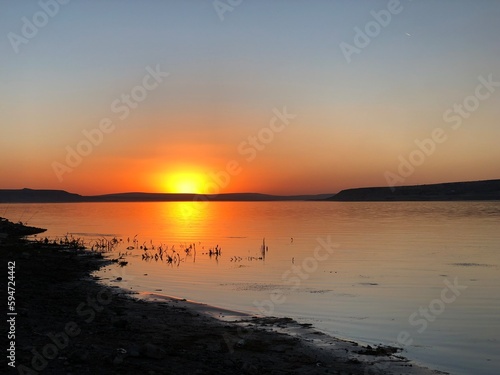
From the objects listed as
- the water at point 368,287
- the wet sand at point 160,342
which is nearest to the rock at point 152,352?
the wet sand at point 160,342

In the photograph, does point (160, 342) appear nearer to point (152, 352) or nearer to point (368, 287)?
point (152, 352)

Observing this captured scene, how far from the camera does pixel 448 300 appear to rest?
19484 mm

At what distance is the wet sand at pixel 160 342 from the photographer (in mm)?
9477

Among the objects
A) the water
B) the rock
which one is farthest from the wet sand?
the water

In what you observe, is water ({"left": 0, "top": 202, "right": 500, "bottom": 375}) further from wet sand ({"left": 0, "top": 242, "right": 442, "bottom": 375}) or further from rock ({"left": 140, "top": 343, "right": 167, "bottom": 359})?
rock ({"left": 140, "top": 343, "right": 167, "bottom": 359})

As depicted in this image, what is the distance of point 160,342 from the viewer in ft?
38.0

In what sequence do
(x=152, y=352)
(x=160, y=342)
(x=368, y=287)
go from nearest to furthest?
(x=152, y=352), (x=160, y=342), (x=368, y=287)

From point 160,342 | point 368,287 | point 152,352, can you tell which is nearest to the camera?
point 152,352

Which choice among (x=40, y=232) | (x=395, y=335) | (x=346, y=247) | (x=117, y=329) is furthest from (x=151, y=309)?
(x=40, y=232)

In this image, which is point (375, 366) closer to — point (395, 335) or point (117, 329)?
point (395, 335)

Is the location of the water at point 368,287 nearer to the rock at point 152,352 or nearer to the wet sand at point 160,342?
the wet sand at point 160,342

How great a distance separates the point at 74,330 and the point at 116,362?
2.57 meters

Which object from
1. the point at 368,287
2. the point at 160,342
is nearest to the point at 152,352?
the point at 160,342

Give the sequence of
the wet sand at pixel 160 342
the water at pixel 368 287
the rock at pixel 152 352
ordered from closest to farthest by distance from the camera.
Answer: the wet sand at pixel 160 342 → the rock at pixel 152 352 → the water at pixel 368 287
